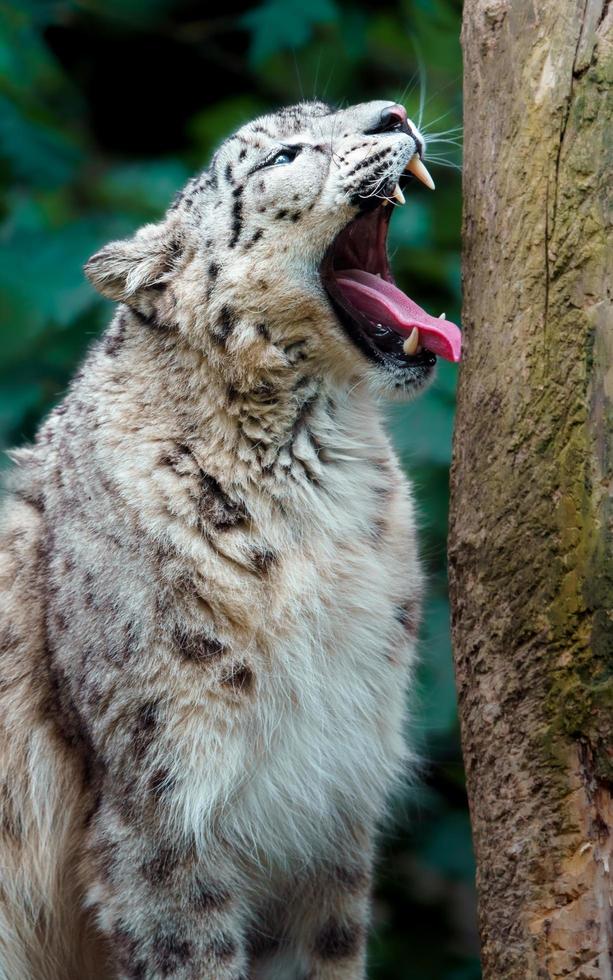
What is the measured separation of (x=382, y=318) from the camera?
12.9 feet

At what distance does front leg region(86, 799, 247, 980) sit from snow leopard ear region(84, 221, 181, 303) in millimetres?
1560

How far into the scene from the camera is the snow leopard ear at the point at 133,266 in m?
4.02

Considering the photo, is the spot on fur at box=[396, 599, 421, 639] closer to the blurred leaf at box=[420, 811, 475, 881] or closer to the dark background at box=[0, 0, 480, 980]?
the dark background at box=[0, 0, 480, 980]

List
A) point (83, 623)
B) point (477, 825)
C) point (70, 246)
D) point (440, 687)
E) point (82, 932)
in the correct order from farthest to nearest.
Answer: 1. point (70, 246)
2. point (440, 687)
3. point (82, 932)
4. point (83, 623)
5. point (477, 825)

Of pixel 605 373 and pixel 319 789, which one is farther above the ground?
pixel 605 373

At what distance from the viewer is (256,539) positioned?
389 centimetres

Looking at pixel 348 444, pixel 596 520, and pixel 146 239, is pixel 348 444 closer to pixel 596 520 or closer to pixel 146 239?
pixel 146 239

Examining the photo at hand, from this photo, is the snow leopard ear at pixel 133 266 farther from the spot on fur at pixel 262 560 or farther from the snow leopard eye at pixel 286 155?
the spot on fur at pixel 262 560

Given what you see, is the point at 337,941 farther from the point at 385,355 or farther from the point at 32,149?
the point at 32,149

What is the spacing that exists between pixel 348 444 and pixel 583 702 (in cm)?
137

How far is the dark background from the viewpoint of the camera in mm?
6016

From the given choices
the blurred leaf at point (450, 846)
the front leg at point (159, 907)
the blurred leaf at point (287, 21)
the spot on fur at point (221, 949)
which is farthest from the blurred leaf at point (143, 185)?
the spot on fur at point (221, 949)

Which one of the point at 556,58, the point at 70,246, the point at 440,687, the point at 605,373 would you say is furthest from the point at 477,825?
the point at 70,246

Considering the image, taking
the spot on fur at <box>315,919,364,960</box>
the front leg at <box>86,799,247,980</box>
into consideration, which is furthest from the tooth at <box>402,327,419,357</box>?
the spot on fur at <box>315,919,364,960</box>
